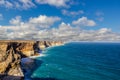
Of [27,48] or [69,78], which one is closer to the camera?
[69,78]

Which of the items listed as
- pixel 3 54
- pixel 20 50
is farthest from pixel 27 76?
pixel 20 50

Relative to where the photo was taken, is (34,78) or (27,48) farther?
(27,48)

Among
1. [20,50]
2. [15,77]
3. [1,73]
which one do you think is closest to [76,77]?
[15,77]

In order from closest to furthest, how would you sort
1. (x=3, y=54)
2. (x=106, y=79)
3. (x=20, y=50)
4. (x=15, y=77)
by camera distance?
(x=15, y=77) < (x=106, y=79) < (x=3, y=54) < (x=20, y=50)

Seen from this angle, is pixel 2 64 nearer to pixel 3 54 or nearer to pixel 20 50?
pixel 3 54

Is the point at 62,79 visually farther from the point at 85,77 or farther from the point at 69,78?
the point at 85,77

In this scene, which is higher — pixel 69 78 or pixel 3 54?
pixel 3 54

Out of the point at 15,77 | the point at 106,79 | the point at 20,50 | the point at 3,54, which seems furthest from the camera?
the point at 20,50

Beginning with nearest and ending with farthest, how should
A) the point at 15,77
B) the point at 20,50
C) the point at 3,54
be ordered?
the point at 15,77, the point at 3,54, the point at 20,50

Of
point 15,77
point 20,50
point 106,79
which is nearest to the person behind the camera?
point 15,77
